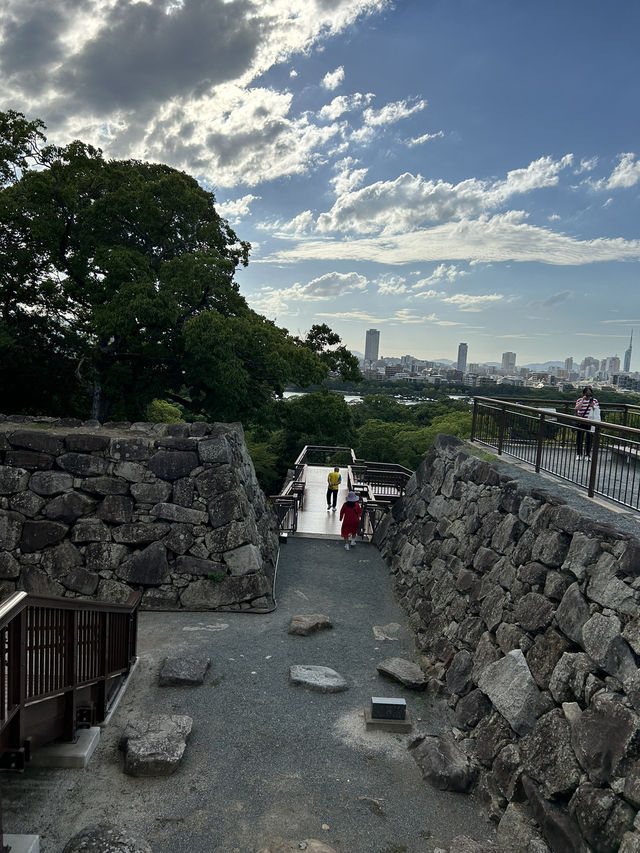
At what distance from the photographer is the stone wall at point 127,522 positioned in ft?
27.7

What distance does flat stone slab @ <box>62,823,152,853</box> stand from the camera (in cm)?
346

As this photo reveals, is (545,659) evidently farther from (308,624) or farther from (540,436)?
(308,624)

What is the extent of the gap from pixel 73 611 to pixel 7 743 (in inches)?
37.0

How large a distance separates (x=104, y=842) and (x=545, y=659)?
147 inches

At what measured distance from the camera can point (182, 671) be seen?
242 inches

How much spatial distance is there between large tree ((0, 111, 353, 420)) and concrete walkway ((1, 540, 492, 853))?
7.70 metres

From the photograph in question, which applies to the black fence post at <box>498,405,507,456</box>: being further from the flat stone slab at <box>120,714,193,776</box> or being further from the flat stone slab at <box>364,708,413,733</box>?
the flat stone slab at <box>120,714,193,776</box>

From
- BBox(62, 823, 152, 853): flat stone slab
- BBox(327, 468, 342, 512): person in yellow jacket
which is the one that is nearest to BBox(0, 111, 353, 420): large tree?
BBox(327, 468, 342, 512): person in yellow jacket

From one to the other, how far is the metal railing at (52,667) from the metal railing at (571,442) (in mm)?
5265

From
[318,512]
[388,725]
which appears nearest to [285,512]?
[318,512]

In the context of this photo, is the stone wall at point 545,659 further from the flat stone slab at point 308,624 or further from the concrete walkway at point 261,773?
the flat stone slab at point 308,624

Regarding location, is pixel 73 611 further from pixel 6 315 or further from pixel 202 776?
pixel 6 315

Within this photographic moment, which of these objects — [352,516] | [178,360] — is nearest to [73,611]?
[352,516]

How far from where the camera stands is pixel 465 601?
22.2 ft
